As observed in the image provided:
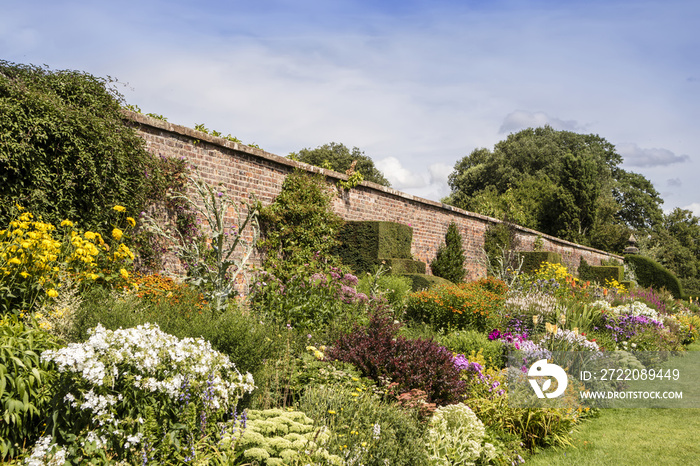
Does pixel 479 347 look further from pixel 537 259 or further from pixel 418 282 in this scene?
pixel 537 259

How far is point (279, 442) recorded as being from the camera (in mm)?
2701

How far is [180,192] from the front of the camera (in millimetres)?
7605

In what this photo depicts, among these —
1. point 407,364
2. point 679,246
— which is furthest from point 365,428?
point 679,246

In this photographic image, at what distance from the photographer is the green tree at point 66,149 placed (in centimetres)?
540

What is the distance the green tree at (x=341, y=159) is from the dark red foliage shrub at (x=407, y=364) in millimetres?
27071

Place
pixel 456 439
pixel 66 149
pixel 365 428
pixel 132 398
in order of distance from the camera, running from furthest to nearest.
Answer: pixel 66 149, pixel 456 439, pixel 365 428, pixel 132 398

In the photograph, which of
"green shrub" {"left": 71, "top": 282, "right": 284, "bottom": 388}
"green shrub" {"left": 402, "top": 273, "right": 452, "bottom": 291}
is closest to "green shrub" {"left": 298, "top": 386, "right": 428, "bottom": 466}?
"green shrub" {"left": 71, "top": 282, "right": 284, "bottom": 388}

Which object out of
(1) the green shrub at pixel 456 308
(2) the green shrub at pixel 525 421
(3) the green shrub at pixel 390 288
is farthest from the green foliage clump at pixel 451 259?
(2) the green shrub at pixel 525 421

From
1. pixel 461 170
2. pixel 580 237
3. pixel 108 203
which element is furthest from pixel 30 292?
pixel 461 170

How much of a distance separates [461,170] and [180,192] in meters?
39.1

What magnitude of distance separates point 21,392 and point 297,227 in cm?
681

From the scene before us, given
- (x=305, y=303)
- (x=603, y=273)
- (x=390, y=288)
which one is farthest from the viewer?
(x=603, y=273)

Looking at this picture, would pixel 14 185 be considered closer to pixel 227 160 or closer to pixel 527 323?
pixel 227 160

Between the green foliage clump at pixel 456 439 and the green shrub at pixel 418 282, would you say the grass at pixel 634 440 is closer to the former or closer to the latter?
the green foliage clump at pixel 456 439
